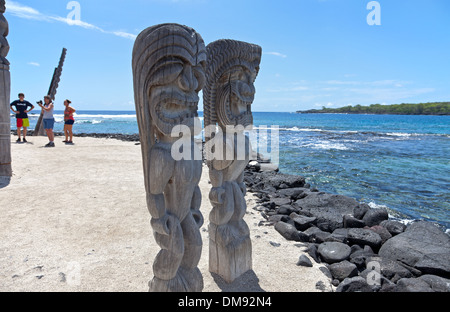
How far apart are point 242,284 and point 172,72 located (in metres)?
2.24

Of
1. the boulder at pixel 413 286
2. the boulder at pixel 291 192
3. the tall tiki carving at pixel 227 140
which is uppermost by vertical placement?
the tall tiki carving at pixel 227 140

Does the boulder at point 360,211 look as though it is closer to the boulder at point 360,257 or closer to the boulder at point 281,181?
the boulder at point 360,257

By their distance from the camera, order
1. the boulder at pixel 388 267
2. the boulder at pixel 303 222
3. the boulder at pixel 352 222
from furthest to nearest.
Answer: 1. the boulder at pixel 352 222
2. the boulder at pixel 303 222
3. the boulder at pixel 388 267

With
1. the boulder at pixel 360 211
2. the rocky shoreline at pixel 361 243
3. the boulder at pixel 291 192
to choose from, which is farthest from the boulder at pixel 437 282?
the boulder at pixel 291 192

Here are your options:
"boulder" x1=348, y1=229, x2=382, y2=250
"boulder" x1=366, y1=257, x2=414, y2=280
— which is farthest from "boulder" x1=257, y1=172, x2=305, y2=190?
"boulder" x1=366, y1=257, x2=414, y2=280

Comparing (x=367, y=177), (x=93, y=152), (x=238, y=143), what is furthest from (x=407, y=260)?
(x=93, y=152)

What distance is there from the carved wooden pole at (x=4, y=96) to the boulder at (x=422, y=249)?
715 cm

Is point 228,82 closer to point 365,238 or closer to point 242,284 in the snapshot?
point 242,284

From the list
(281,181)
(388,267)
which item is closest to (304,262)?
(388,267)

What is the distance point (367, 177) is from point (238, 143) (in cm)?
827

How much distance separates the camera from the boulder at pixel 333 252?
3770 millimetres

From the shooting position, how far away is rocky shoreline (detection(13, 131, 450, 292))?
332cm

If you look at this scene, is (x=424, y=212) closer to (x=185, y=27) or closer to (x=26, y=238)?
(x=185, y=27)

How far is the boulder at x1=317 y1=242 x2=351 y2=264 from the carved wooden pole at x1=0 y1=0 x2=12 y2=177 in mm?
6348
